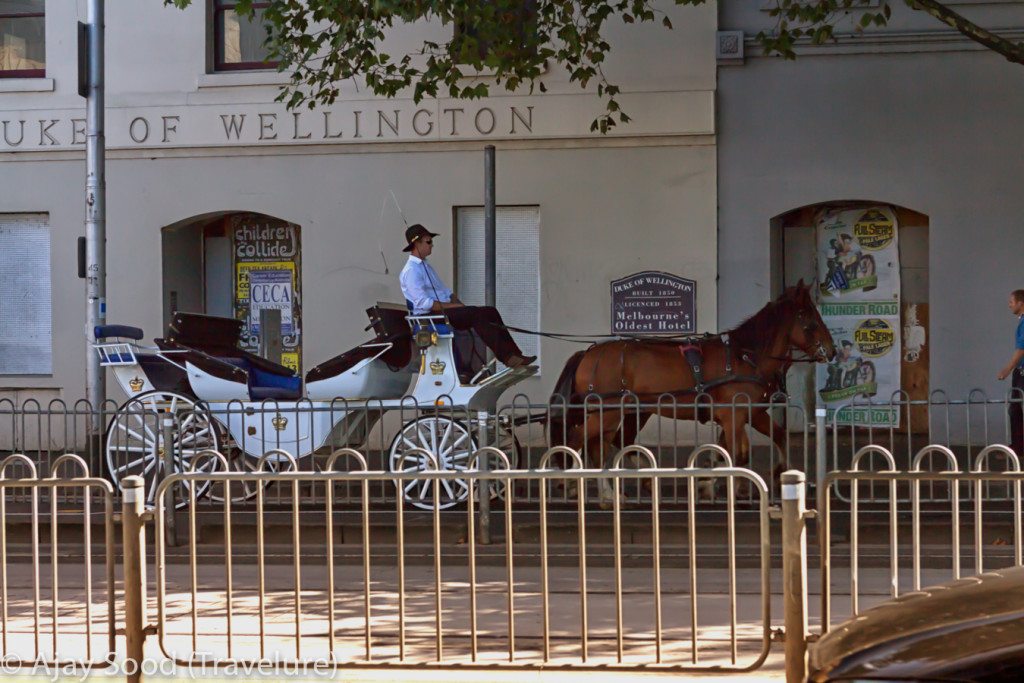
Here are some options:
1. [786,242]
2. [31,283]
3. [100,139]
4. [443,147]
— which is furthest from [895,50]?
[31,283]

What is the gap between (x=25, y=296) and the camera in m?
16.8

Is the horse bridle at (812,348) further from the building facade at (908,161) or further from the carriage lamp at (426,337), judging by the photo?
the building facade at (908,161)

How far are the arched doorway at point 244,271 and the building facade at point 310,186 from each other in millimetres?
29

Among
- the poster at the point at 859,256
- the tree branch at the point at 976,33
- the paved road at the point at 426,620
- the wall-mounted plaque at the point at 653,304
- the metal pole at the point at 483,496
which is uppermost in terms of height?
the tree branch at the point at 976,33

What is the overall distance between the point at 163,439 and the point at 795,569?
6647mm

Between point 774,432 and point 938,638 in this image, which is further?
point 774,432

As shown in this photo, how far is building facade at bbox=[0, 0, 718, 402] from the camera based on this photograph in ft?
50.5

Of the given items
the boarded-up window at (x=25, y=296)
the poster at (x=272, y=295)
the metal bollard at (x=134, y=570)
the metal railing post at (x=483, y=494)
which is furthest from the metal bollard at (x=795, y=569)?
the boarded-up window at (x=25, y=296)

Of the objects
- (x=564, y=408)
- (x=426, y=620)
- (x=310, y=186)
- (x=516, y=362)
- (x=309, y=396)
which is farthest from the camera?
(x=310, y=186)

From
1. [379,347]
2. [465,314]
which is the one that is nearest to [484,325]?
[465,314]

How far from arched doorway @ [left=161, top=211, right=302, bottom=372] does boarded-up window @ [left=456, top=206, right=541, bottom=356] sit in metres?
2.26

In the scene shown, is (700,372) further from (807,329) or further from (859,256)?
(859,256)

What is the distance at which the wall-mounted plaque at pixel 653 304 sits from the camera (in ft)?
50.6

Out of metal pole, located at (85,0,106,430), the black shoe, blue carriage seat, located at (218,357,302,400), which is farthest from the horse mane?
metal pole, located at (85,0,106,430)
